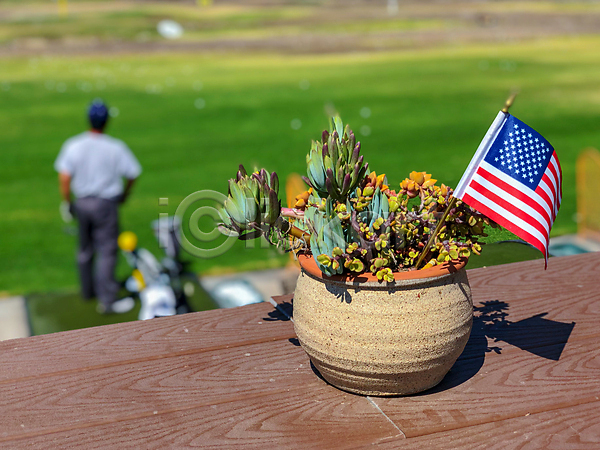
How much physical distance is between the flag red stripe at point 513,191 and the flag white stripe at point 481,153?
2cm

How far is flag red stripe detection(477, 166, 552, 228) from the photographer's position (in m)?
1.87

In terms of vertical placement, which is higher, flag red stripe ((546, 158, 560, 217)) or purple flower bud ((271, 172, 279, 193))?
purple flower bud ((271, 172, 279, 193))

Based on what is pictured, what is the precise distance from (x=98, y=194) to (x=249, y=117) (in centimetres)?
1230

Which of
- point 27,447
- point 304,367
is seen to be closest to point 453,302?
point 304,367

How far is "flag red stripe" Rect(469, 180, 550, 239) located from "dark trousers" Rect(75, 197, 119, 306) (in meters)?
5.98

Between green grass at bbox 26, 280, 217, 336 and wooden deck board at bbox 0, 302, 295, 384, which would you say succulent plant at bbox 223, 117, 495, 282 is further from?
green grass at bbox 26, 280, 217, 336

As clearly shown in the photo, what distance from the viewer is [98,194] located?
7211 millimetres

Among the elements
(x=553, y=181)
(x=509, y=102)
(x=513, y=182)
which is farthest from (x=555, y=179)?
(x=509, y=102)

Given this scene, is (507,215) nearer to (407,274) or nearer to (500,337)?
(407,274)

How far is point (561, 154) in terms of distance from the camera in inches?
531

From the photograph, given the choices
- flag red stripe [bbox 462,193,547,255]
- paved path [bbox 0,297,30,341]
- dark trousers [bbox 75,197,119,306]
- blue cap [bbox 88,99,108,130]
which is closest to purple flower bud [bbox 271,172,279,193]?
flag red stripe [bbox 462,193,547,255]

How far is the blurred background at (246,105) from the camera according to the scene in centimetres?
902

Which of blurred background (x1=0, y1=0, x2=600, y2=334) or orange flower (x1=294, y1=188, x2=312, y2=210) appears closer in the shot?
orange flower (x1=294, y1=188, x2=312, y2=210)

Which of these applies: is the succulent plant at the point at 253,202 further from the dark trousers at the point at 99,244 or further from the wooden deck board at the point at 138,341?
the dark trousers at the point at 99,244
